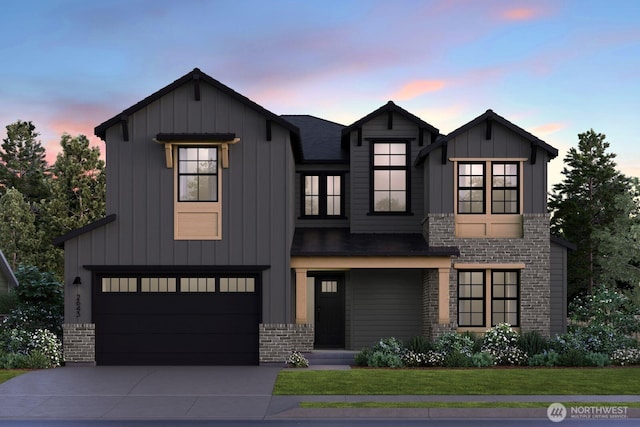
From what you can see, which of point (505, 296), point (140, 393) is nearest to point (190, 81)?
point (140, 393)

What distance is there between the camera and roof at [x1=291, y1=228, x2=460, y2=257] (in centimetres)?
2420

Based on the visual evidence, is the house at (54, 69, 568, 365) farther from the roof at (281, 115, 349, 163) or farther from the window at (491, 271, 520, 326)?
the roof at (281, 115, 349, 163)

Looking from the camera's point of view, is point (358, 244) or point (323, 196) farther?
point (323, 196)

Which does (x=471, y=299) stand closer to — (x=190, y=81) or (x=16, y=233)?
(x=190, y=81)

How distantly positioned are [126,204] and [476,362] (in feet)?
35.3

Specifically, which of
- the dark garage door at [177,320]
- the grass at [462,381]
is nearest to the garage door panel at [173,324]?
the dark garage door at [177,320]

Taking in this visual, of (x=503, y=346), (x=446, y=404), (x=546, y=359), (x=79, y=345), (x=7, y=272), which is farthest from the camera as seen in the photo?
(x=7, y=272)

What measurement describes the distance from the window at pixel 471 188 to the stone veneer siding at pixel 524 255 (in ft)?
2.31

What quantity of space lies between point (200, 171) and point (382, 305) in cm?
763

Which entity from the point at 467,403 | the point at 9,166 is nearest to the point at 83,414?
the point at 467,403

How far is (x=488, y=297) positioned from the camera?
83.0ft

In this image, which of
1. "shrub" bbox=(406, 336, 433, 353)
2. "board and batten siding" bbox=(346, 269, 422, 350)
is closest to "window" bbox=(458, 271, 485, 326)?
"board and batten siding" bbox=(346, 269, 422, 350)

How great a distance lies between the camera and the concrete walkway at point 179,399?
1483cm

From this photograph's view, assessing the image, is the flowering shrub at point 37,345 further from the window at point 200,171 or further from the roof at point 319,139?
the roof at point 319,139
